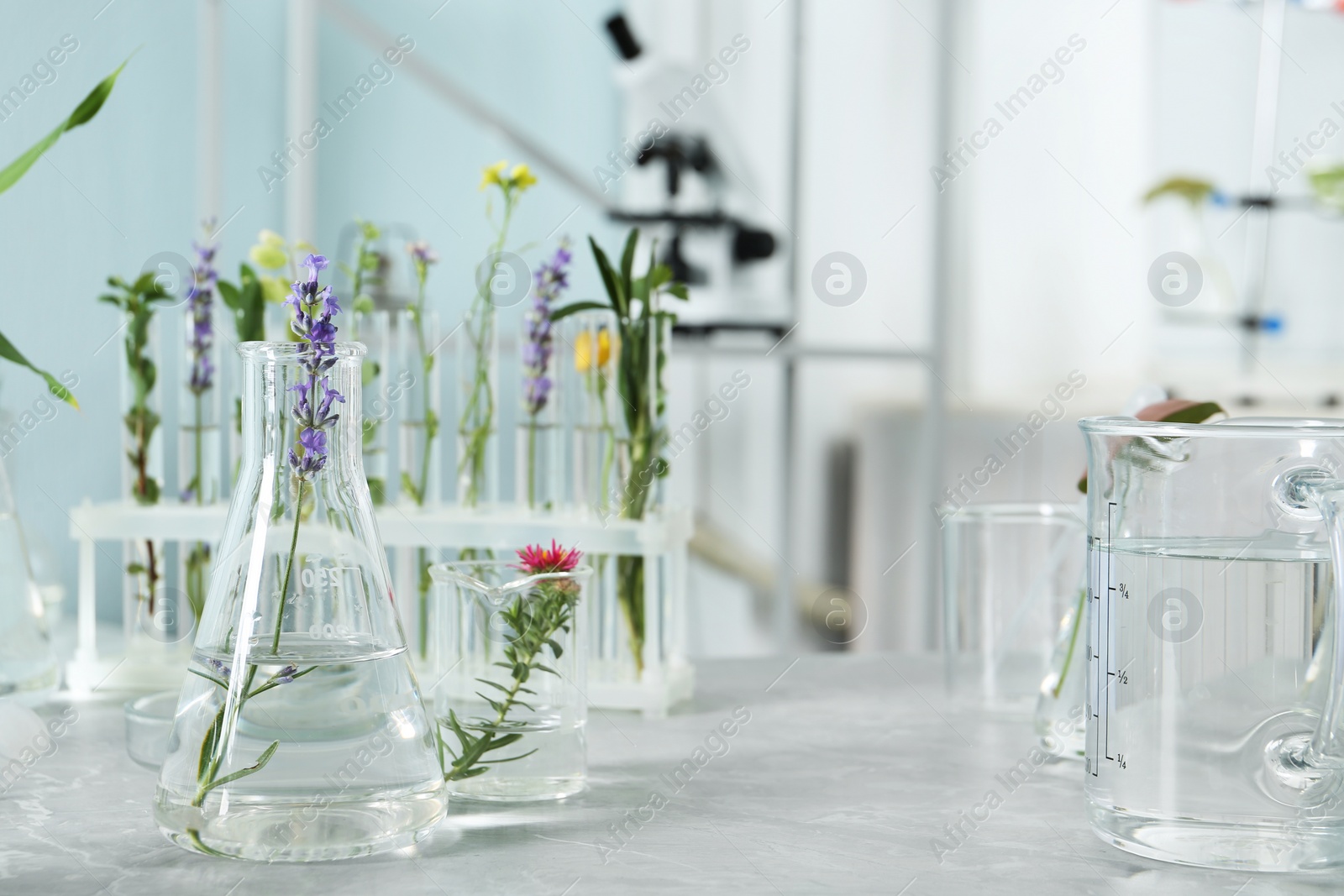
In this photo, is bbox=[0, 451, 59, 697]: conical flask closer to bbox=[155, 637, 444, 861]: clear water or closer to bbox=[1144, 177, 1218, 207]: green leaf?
bbox=[155, 637, 444, 861]: clear water

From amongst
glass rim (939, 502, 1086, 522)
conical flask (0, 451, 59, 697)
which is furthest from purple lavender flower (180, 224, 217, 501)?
glass rim (939, 502, 1086, 522)

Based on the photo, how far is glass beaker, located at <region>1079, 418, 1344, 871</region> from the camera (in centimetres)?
46

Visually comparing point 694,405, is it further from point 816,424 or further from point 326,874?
point 326,874

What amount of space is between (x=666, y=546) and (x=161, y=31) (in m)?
1.21

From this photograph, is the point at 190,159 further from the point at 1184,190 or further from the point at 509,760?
the point at 1184,190

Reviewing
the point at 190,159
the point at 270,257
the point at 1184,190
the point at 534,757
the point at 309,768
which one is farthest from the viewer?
the point at 1184,190

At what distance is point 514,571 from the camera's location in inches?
24.4

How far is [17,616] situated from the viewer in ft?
2.36

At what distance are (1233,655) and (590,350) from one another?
0.46 m

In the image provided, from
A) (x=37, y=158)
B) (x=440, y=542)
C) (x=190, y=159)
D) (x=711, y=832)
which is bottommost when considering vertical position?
(x=711, y=832)

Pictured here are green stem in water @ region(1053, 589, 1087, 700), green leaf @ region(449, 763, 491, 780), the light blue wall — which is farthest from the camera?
the light blue wall

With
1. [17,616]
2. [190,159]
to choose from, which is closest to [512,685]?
[17,616]

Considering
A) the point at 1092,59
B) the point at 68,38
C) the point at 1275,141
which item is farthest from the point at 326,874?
the point at 1275,141

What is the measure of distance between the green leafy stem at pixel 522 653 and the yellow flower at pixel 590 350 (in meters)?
0.25
